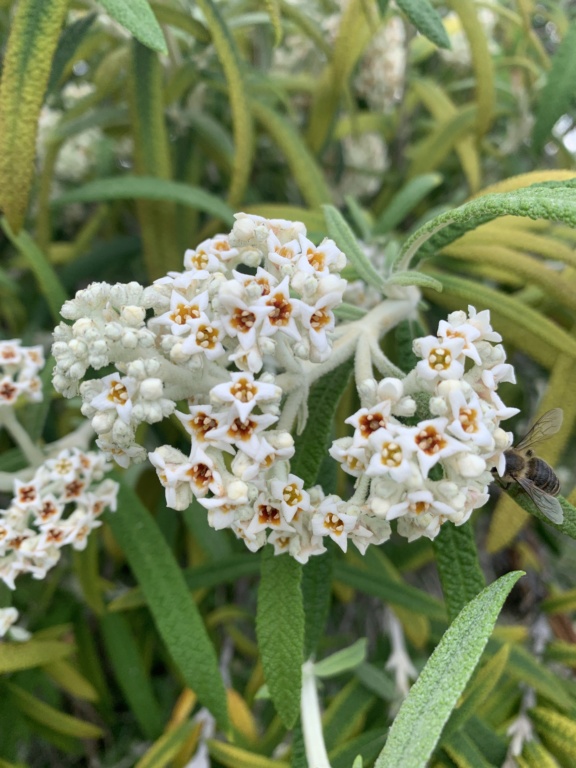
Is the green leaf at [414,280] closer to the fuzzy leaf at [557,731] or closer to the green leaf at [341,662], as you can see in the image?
the green leaf at [341,662]

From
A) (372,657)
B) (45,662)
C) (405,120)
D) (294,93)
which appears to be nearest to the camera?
(45,662)

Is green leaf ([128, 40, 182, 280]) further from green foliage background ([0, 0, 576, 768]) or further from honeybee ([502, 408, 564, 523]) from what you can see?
honeybee ([502, 408, 564, 523])

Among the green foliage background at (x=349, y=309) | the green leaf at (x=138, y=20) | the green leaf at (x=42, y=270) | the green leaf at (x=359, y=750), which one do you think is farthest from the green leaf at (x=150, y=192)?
the green leaf at (x=359, y=750)

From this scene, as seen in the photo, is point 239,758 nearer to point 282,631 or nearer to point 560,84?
point 282,631

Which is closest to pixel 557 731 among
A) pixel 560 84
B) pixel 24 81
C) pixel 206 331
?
pixel 206 331

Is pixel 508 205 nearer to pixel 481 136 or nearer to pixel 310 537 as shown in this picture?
pixel 310 537

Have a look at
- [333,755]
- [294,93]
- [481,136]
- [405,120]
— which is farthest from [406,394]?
[294,93]

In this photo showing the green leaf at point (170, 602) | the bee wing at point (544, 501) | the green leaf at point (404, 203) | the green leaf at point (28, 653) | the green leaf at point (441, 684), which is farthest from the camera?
the green leaf at point (404, 203)
